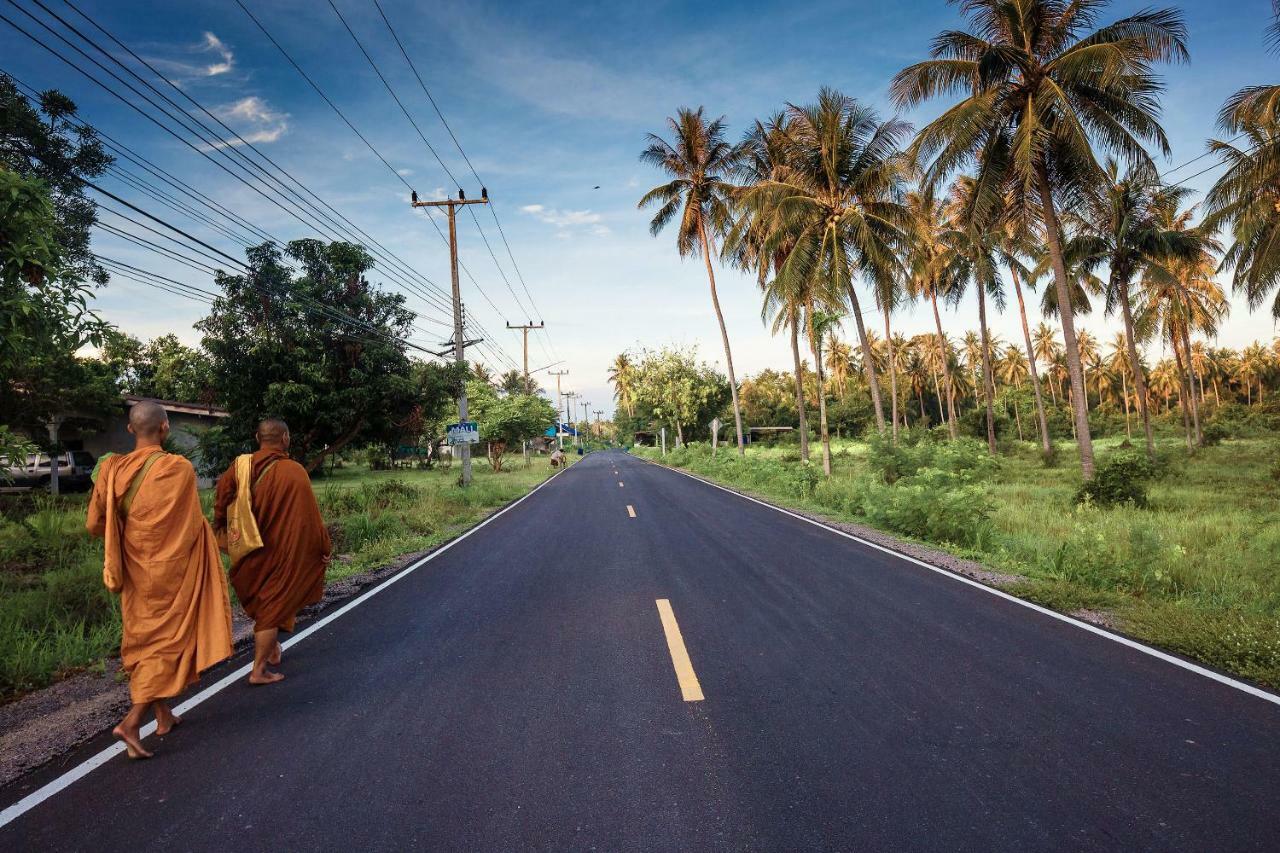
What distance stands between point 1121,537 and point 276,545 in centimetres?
1095

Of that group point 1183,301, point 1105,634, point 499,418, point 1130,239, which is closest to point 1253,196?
point 1130,239

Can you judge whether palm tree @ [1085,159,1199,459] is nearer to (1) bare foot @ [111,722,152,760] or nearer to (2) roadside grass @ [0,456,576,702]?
(2) roadside grass @ [0,456,576,702]

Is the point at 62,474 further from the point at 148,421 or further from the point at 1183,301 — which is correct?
the point at 1183,301

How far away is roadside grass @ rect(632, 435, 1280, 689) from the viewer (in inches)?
200

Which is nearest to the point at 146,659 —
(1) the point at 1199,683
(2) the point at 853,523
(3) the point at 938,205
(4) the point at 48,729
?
(4) the point at 48,729

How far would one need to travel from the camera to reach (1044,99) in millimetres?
13086

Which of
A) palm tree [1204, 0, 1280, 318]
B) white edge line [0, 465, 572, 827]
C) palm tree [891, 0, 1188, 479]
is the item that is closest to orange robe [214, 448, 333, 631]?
white edge line [0, 465, 572, 827]

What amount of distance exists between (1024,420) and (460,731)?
76151mm

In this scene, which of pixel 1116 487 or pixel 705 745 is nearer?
pixel 705 745

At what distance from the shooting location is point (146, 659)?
3438 mm

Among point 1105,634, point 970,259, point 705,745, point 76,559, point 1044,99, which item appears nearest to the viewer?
point 705,745

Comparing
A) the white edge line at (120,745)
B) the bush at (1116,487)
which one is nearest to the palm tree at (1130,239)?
the bush at (1116,487)

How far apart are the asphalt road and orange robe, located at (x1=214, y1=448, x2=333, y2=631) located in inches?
21.1

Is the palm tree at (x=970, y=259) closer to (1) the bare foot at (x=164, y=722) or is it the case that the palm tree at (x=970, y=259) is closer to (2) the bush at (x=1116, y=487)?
(2) the bush at (x=1116, y=487)
